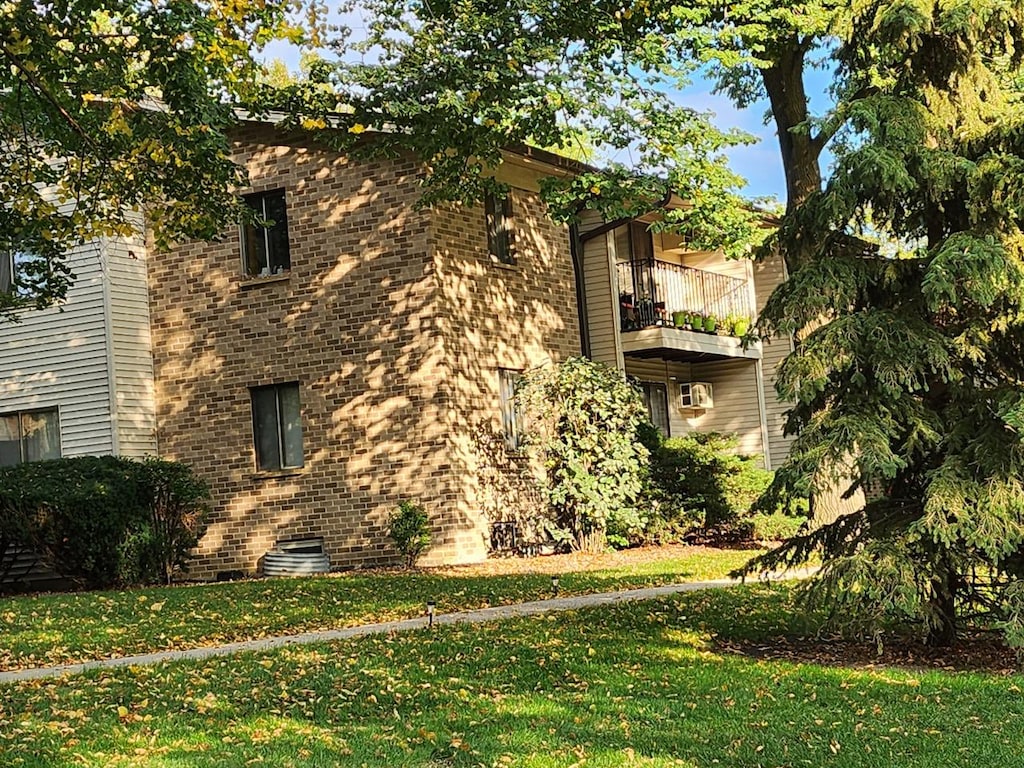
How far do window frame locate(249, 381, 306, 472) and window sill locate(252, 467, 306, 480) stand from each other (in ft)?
0.08

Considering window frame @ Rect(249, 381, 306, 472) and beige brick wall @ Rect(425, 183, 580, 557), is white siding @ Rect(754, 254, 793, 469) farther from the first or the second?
window frame @ Rect(249, 381, 306, 472)

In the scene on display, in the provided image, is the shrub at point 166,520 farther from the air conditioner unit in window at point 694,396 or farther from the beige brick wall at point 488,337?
Result: the air conditioner unit in window at point 694,396

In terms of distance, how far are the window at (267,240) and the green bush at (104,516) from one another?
370 centimetres

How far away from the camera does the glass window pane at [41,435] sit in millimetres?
19984

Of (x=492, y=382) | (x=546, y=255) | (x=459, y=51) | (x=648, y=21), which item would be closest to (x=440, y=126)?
(x=459, y=51)

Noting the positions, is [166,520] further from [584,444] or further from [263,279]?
[584,444]

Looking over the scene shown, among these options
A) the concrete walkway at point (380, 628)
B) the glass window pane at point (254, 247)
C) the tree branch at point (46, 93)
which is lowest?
the concrete walkway at point (380, 628)

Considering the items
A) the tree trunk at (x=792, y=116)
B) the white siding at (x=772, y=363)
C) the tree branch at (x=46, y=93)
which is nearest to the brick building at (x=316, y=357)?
the tree trunk at (x=792, y=116)

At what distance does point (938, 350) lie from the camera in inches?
348

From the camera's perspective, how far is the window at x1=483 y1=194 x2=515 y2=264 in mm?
20219

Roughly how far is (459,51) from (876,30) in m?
6.69

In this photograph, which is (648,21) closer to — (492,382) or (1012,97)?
(492,382)

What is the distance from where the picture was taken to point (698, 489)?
2116cm

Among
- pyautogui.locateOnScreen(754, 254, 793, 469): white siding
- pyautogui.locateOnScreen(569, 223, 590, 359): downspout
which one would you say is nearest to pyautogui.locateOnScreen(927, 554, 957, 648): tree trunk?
pyautogui.locateOnScreen(569, 223, 590, 359): downspout
